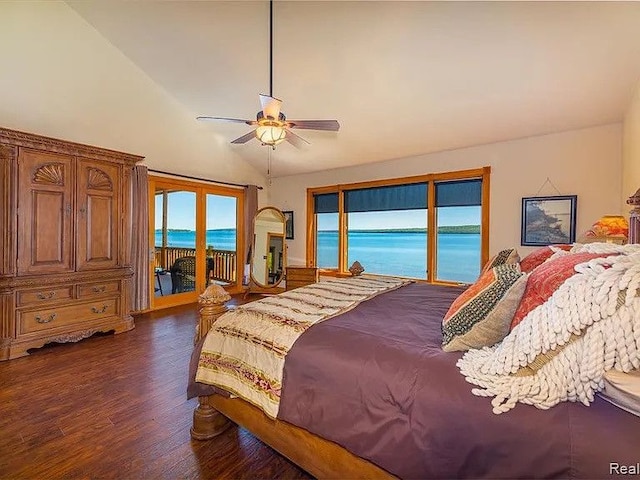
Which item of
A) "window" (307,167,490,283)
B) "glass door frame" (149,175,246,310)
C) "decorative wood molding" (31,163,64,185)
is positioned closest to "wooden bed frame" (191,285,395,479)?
"decorative wood molding" (31,163,64,185)

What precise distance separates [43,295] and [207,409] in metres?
2.56

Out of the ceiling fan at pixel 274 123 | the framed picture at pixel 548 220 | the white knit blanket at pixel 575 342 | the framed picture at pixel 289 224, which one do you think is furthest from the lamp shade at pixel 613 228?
the framed picture at pixel 289 224

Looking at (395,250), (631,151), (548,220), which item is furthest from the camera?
(395,250)

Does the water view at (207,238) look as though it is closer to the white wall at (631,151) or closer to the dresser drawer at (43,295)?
the dresser drawer at (43,295)

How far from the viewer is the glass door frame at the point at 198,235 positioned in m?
4.73

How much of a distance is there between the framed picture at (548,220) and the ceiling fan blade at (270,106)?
3218mm

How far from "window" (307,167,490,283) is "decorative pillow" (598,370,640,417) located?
3521mm

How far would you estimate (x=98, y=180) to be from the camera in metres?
3.56

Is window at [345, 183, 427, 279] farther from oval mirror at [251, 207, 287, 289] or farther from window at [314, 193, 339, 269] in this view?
oval mirror at [251, 207, 287, 289]

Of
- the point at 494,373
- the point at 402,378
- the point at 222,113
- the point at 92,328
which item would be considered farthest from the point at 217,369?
the point at 222,113

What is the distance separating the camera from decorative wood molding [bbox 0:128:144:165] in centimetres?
291

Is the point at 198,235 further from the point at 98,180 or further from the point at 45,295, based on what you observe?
the point at 45,295

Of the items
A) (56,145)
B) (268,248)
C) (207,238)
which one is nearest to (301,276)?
(268,248)

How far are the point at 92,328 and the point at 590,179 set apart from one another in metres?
5.87
